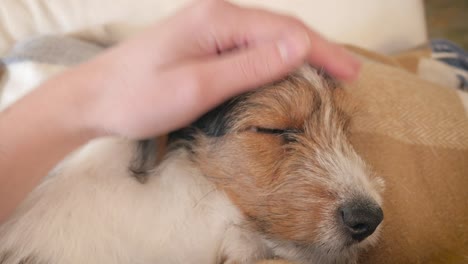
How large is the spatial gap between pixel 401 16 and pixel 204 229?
4.62 feet

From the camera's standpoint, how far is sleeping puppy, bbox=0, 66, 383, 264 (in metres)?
0.95

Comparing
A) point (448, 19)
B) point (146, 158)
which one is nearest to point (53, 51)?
point (146, 158)

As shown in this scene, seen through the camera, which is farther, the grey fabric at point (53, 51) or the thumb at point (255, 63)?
the grey fabric at point (53, 51)

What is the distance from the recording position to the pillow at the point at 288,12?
1693 millimetres

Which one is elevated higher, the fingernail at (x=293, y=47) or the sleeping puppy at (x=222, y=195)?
the fingernail at (x=293, y=47)

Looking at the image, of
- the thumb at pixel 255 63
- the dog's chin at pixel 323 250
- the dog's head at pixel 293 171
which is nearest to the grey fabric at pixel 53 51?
the dog's head at pixel 293 171

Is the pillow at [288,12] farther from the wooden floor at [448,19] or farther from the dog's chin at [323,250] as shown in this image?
the wooden floor at [448,19]

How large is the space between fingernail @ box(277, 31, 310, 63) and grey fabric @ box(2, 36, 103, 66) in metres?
0.83

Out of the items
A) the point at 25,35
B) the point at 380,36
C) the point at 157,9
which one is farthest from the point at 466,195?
the point at 25,35

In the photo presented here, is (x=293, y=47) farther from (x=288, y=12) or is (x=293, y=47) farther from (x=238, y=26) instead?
(x=288, y=12)

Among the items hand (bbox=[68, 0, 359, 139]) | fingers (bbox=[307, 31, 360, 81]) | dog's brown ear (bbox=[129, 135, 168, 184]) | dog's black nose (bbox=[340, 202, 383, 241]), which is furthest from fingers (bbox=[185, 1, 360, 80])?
dog's black nose (bbox=[340, 202, 383, 241])

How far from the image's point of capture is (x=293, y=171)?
39.3 inches

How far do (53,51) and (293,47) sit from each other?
94 cm

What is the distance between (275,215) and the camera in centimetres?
98
